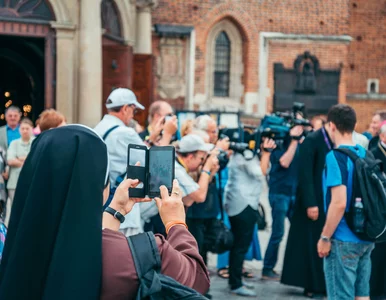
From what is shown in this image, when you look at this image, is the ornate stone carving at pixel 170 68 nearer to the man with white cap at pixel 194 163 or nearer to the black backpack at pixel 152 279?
the man with white cap at pixel 194 163

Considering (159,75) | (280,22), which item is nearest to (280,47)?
(280,22)

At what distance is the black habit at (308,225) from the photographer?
7.74 m

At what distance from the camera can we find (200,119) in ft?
26.6

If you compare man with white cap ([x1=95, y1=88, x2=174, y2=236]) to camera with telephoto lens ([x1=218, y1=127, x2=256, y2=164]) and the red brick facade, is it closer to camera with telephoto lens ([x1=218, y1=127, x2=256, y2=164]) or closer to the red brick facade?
camera with telephoto lens ([x1=218, y1=127, x2=256, y2=164])

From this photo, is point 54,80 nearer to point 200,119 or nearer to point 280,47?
point 200,119

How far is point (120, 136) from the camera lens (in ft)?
18.8

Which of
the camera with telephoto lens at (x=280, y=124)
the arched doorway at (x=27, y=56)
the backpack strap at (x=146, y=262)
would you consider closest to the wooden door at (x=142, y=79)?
the arched doorway at (x=27, y=56)

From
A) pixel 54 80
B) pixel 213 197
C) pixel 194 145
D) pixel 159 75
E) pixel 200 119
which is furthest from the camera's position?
pixel 159 75

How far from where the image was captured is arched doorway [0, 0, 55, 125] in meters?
13.0

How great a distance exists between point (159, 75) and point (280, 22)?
4.41 m

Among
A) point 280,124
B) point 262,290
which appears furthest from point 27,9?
point 262,290

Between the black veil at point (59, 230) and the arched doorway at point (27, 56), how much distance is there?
11.0 meters

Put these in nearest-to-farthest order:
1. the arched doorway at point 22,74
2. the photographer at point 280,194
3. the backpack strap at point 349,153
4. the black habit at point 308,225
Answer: the backpack strap at point 349,153 → the black habit at point 308,225 → the photographer at point 280,194 → the arched doorway at point 22,74

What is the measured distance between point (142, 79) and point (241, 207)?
870 centimetres
